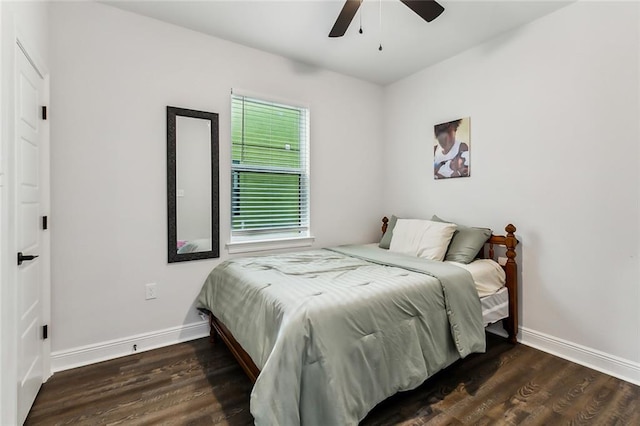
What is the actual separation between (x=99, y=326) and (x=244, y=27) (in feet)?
8.86

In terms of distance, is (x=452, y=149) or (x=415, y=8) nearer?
(x=415, y=8)

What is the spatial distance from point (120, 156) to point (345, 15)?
199 cm

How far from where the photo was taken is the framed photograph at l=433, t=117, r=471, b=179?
9.71ft

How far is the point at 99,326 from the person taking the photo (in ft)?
7.42

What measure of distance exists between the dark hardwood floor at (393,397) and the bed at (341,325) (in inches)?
7.7

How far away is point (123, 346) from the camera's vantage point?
2332 millimetres

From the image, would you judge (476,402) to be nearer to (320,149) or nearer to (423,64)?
(320,149)

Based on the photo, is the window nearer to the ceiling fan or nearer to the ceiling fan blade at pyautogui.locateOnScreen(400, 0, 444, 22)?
the ceiling fan

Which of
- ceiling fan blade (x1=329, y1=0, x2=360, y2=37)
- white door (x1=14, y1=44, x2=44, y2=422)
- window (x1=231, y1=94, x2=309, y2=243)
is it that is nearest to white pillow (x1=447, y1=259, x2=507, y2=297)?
window (x1=231, y1=94, x2=309, y2=243)

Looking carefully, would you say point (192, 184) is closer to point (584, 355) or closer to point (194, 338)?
point (194, 338)

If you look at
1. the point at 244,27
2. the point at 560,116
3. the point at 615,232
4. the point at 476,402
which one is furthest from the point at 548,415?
the point at 244,27

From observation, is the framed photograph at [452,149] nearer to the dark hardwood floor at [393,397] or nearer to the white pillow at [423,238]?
the white pillow at [423,238]

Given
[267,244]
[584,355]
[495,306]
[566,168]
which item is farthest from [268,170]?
[584,355]

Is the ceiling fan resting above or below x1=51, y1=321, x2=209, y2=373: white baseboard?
above
